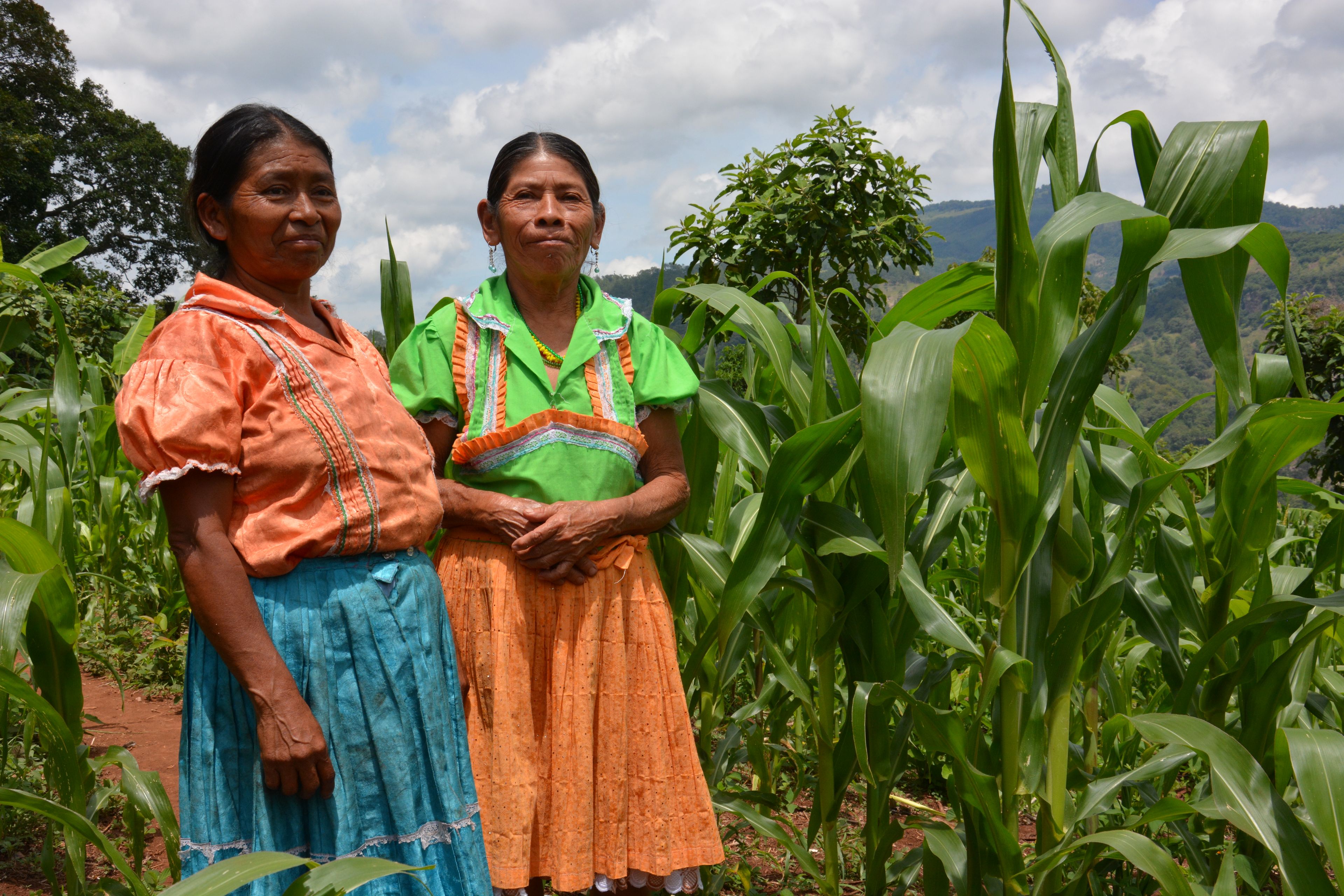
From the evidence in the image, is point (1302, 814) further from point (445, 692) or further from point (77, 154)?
point (77, 154)

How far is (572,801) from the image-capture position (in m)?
1.58

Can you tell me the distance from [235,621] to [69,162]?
2603 cm

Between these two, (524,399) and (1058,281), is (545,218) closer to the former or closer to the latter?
(524,399)

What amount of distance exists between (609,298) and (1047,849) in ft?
3.96

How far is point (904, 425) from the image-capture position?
1.17 metres

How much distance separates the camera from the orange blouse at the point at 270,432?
1.18m

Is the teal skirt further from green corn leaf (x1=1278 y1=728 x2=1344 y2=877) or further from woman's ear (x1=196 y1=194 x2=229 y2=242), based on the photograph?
green corn leaf (x1=1278 y1=728 x2=1344 y2=877)

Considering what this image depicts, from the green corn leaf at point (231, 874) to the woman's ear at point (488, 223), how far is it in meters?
1.12

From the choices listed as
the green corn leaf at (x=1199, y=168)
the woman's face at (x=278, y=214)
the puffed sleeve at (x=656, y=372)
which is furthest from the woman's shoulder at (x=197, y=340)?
the green corn leaf at (x=1199, y=168)

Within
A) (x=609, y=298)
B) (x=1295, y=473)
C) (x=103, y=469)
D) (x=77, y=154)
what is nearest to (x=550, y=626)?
(x=609, y=298)

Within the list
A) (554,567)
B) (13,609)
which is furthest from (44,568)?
(554,567)

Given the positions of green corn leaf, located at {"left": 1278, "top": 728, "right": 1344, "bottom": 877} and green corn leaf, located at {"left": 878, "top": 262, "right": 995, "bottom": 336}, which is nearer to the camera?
green corn leaf, located at {"left": 1278, "top": 728, "right": 1344, "bottom": 877}

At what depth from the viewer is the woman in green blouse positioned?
62.2 inches

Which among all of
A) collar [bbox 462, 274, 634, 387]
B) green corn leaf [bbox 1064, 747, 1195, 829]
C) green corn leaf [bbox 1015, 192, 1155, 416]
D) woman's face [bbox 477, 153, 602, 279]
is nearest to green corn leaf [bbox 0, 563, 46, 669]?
collar [bbox 462, 274, 634, 387]
